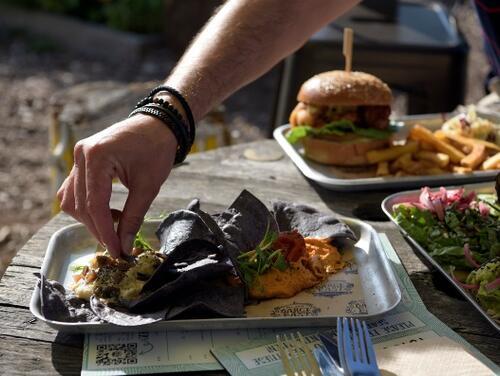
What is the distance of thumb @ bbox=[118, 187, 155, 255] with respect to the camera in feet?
5.56

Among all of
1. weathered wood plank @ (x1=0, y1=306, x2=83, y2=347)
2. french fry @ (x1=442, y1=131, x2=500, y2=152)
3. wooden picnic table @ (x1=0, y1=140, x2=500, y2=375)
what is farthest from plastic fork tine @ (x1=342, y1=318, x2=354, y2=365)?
french fry @ (x1=442, y1=131, x2=500, y2=152)

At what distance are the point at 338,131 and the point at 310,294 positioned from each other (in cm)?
126

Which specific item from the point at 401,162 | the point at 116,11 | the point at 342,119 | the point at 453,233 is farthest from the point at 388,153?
the point at 116,11

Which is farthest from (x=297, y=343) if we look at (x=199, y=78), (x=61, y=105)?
(x=61, y=105)

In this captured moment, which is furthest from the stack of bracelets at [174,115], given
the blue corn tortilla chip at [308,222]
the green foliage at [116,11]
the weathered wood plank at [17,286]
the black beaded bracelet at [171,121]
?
the green foliage at [116,11]

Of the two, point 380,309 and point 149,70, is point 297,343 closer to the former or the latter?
point 380,309

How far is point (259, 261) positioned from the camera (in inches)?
69.1

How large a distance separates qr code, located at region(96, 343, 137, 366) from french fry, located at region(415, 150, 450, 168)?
1.49 m

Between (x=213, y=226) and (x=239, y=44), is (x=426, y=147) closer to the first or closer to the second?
(x=239, y=44)

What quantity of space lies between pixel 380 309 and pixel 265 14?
93 centimetres

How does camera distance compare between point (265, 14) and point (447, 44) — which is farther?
point (447, 44)

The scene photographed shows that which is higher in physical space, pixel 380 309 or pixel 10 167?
pixel 380 309

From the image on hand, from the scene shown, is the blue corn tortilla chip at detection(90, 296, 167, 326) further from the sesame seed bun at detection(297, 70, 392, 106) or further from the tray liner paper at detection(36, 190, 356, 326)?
the sesame seed bun at detection(297, 70, 392, 106)

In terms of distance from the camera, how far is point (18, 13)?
8.91m
